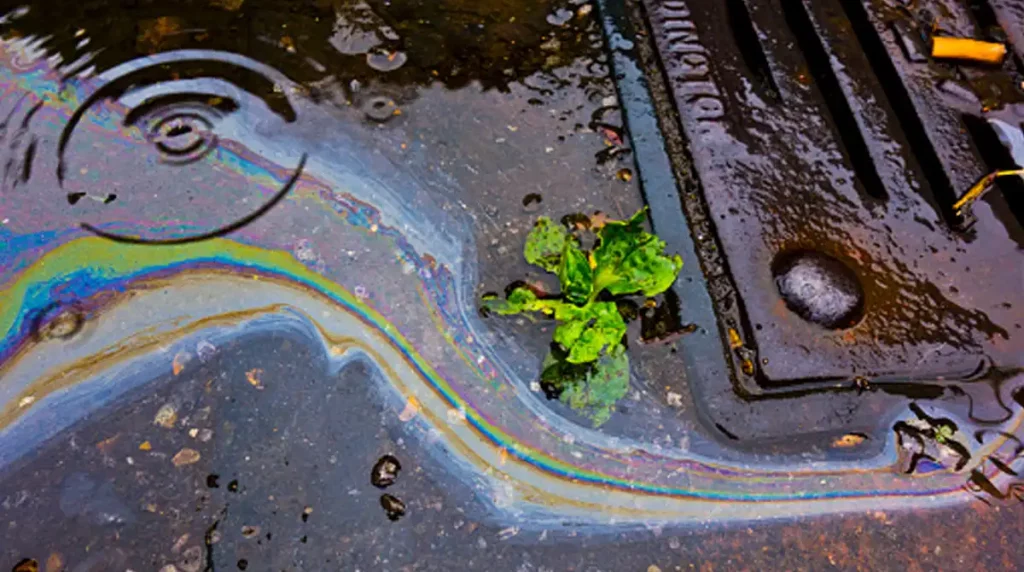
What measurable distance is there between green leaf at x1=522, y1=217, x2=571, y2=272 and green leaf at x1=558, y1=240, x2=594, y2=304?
0.24ft

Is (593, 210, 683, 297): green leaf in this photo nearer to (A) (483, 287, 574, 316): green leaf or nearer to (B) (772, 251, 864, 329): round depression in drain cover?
(A) (483, 287, 574, 316): green leaf

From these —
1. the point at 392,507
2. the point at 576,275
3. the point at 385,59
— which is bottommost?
the point at 392,507

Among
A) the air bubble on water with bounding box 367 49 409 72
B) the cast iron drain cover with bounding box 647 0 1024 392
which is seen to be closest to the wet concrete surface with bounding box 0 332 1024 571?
the cast iron drain cover with bounding box 647 0 1024 392

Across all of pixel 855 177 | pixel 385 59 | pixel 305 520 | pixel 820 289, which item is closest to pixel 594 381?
pixel 820 289

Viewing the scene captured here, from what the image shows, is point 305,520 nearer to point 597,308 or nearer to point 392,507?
point 392,507

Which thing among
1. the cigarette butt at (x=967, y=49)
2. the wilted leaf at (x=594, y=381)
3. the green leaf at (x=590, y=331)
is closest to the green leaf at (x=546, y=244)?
the green leaf at (x=590, y=331)

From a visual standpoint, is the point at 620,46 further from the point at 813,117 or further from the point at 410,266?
the point at 410,266

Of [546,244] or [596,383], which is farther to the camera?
[546,244]

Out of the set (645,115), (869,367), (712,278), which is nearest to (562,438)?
(712,278)

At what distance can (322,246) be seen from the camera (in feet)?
6.96

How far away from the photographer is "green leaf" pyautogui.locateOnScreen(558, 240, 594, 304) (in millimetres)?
1925

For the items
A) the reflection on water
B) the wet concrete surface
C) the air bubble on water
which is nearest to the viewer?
the wet concrete surface

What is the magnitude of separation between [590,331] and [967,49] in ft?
5.85

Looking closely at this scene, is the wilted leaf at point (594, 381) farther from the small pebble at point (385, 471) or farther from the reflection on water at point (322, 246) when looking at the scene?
the small pebble at point (385, 471)
